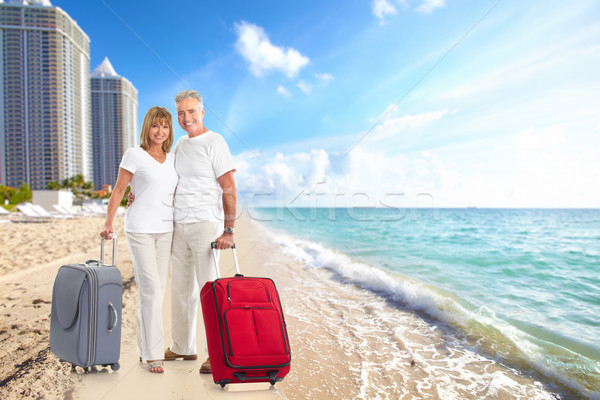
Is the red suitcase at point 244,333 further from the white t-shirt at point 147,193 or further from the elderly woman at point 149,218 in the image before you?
the white t-shirt at point 147,193

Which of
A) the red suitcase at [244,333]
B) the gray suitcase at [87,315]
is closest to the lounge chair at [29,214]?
the gray suitcase at [87,315]

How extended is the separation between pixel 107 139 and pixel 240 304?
93034 mm

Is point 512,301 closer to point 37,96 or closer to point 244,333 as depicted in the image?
point 244,333

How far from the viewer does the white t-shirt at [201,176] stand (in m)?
2.38

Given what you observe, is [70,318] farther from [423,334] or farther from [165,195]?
[423,334]

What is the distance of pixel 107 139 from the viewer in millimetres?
83125

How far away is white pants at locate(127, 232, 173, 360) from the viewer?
2.34 meters

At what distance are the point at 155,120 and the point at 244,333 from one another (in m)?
1.46

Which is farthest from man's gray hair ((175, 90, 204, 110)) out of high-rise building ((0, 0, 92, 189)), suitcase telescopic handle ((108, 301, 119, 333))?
high-rise building ((0, 0, 92, 189))

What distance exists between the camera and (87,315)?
86.6 inches

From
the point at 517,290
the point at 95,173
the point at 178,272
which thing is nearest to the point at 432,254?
the point at 517,290

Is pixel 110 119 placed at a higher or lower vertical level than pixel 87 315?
higher

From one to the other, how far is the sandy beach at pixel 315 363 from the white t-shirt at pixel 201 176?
3.40 feet

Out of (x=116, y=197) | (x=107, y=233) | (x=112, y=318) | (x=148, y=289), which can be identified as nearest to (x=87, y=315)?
(x=112, y=318)
